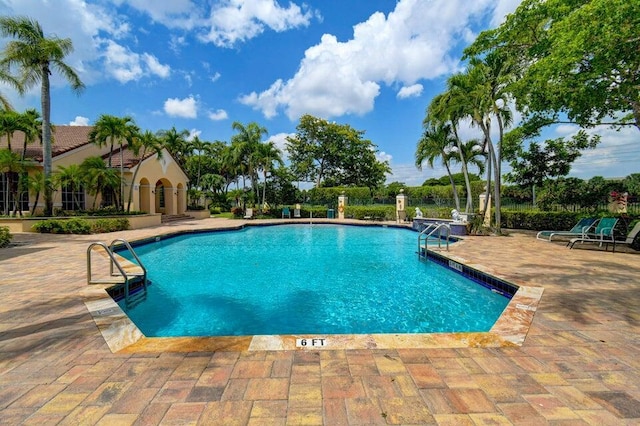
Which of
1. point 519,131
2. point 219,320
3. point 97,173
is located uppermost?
point 519,131

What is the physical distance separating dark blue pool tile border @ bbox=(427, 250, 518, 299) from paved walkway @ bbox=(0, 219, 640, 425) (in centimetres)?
154

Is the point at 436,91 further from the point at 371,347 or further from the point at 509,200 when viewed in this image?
the point at 371,347

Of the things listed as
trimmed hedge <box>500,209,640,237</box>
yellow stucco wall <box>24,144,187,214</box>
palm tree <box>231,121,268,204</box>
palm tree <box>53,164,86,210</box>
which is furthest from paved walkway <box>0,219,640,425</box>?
palm tree <box>231,121,268,204</box>

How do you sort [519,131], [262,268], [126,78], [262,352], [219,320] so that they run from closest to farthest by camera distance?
1. [262,352]
2. [219,320]
3. [262,268]
4. [519,131]
5. [126,78]

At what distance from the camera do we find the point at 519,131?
A: 42.1 feet

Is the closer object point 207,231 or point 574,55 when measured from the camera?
point 574,55

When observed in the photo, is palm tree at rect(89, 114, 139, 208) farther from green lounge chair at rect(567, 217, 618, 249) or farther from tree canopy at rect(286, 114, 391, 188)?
tree canopy at rect(286, 114, 391, 188)

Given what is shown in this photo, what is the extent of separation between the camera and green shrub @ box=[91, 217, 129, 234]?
1369 centimetres

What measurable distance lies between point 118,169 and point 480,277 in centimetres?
2012

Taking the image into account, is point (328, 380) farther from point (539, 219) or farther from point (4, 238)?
point (539, 219)

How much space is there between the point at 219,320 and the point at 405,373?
332 centimetres

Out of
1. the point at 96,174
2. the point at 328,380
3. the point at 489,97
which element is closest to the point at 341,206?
the point at 489,97

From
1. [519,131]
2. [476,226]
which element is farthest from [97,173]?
[519,131]

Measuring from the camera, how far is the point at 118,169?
60.1 feet
